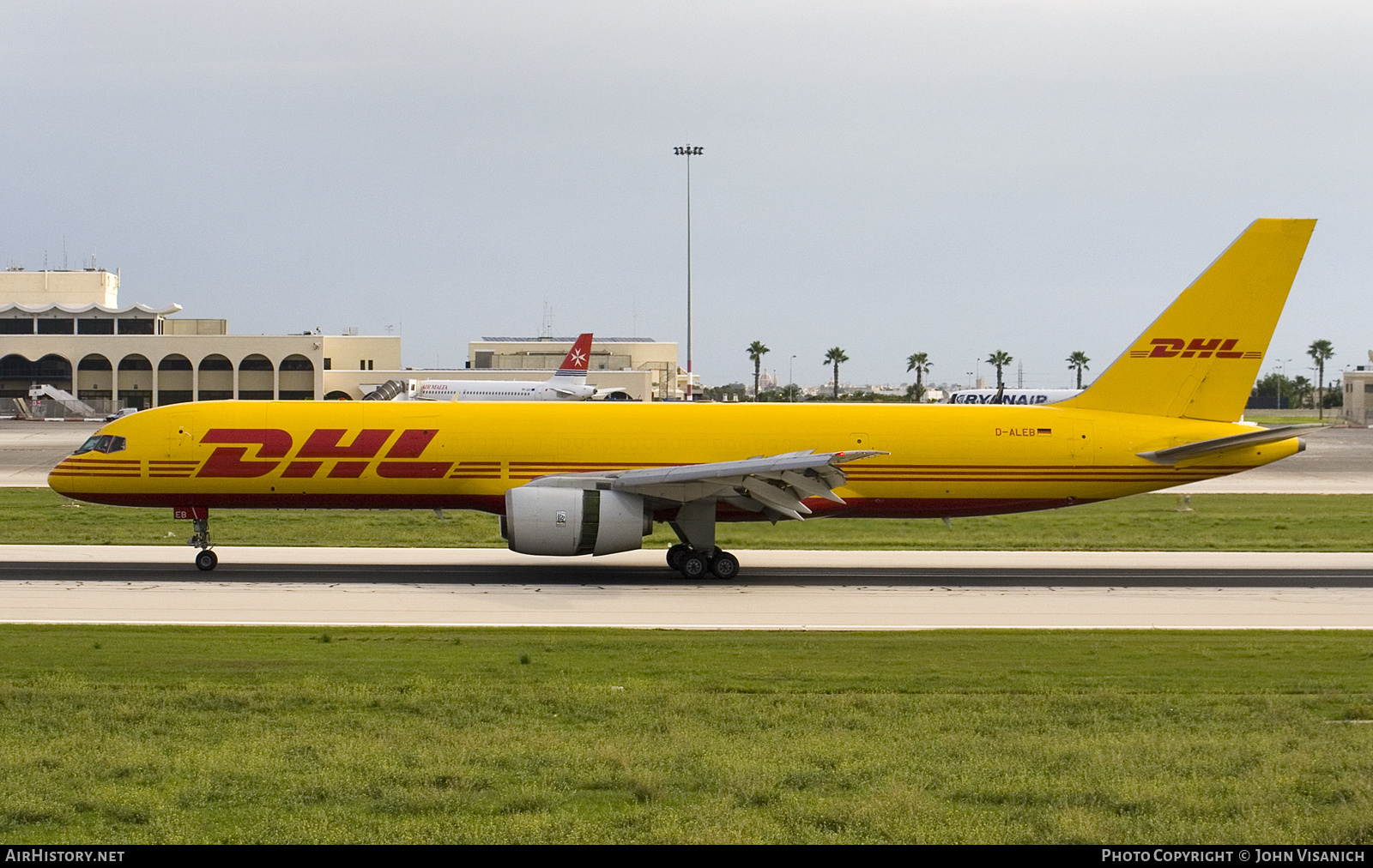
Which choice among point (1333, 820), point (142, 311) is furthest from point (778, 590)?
point (142, 311)

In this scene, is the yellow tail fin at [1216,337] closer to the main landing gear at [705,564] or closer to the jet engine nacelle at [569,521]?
the main landing gear at [705,564]

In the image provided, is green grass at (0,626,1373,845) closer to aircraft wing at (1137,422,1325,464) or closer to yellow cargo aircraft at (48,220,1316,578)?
yellow cargo aircraft at (48,220,1316,578)

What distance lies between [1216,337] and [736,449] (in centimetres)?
1130

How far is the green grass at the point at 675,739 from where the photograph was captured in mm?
9641

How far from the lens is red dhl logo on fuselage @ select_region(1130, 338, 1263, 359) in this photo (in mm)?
30781

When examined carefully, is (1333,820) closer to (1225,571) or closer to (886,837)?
(886,837)

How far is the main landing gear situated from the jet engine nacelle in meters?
1.75

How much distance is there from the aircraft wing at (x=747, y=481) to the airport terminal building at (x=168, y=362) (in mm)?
96768

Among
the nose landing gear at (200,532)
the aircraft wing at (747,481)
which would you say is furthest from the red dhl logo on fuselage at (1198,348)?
the nose landing gear at (200,532)

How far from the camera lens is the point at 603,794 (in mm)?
10500

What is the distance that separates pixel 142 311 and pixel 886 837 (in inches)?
5234

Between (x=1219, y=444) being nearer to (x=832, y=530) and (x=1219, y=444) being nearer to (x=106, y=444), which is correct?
(x=832, y=530)

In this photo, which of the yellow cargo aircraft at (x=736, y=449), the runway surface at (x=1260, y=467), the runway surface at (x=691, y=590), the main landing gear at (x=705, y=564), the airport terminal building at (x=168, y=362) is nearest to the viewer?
the runway surface at (x=691, y=590)

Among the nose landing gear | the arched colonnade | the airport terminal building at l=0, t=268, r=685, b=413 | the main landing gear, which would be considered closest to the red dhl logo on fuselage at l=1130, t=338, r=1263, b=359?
the main landing gear
